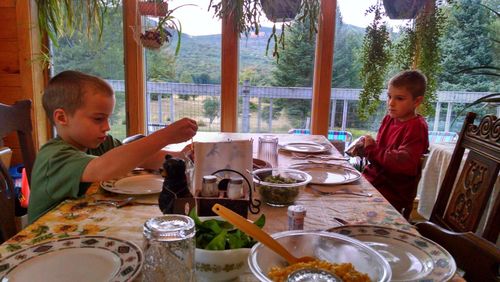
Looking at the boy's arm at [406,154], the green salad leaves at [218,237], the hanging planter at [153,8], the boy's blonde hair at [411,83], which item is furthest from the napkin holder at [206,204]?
the hanging planter at [153,8]

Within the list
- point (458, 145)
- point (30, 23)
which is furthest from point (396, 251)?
point (30, 23)

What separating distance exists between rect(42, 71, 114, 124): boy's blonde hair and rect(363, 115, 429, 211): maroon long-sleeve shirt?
4.22ft

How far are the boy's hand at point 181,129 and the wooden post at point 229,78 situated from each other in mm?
1477

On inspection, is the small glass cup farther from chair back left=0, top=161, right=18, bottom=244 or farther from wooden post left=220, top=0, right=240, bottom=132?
wooden post left=220, top=0, right=240, bottom=132

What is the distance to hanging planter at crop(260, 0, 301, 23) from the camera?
1.80 m

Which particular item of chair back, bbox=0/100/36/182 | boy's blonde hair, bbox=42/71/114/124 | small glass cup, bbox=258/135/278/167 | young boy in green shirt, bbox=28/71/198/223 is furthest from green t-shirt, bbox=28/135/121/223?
small glass cup, bbox=258/135/278/167

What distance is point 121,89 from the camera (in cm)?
266

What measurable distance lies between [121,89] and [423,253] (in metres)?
2.40

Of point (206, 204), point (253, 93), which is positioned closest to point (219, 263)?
point (206, 204)

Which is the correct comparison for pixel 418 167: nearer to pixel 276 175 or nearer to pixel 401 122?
pixel 401 122

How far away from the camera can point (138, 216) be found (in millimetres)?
938

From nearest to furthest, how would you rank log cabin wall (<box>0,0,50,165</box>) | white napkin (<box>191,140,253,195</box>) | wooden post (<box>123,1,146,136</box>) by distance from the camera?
1. white napkin (<box>191,140,253,195</box>)
2. log cabin wall (<box>0,0,50,165</box>)
3. wooden post (<box>123,1,146,136</box>)

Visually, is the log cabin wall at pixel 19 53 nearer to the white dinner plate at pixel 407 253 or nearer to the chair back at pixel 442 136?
the white dinner plate at pixel 407 253

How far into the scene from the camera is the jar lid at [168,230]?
0.54m
